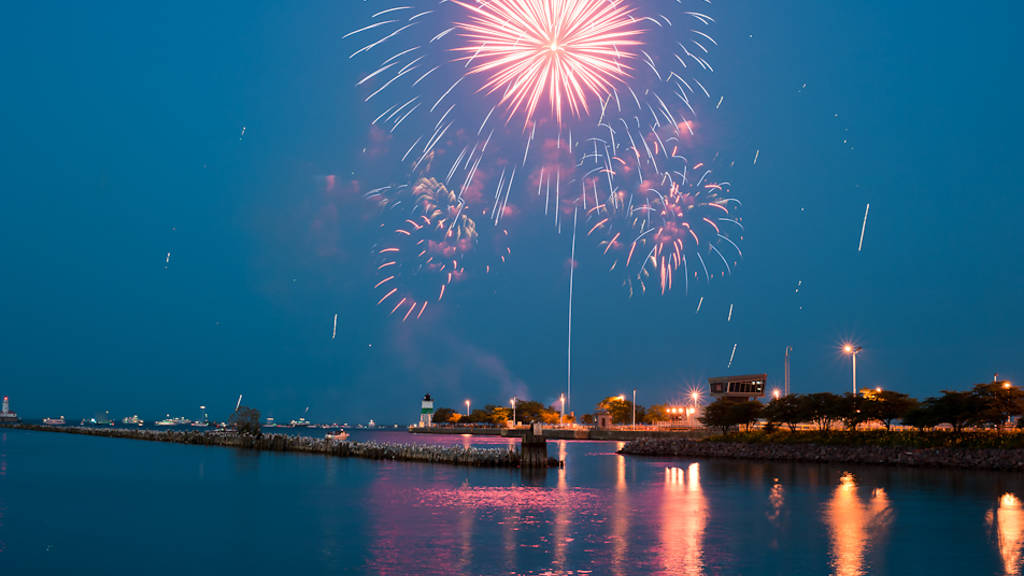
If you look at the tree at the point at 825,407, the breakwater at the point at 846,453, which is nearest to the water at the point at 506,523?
the breakwater at the point at 846,453

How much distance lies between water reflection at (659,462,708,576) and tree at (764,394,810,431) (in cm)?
3872

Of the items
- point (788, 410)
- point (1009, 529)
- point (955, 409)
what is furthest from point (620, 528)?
point (788, 410)

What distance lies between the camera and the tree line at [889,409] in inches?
2904

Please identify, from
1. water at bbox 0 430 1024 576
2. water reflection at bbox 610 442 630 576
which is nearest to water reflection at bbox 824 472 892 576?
water at bbox 0 430 1024 576

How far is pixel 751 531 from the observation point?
33.6 m

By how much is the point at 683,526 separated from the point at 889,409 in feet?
195

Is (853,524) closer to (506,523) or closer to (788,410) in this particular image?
(506,523)

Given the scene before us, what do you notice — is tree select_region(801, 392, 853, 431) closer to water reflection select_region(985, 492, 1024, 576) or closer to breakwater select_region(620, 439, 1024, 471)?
breakwater select_region(620, 439, 1024, 471)

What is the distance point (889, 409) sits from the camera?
280 ft

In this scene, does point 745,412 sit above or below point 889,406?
below

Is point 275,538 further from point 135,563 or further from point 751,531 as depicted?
point 751,531

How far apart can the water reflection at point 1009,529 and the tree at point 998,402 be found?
1217 inches

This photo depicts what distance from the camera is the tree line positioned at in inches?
2904

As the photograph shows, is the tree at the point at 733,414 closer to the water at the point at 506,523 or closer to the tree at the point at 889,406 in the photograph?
the tree at the point at 889,406
